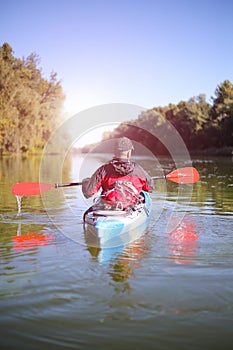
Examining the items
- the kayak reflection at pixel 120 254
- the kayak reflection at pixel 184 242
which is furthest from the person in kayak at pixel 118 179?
the kayak reflection at pixel 184 242

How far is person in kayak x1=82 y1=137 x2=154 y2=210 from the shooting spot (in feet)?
20.1

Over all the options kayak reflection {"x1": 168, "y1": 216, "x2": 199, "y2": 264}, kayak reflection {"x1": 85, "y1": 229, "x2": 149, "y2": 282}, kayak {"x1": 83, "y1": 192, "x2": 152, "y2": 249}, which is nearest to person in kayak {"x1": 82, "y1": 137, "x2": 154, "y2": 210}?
kayak {"x1": 83, "y1": 192, "x2": 152, "y2": 249}

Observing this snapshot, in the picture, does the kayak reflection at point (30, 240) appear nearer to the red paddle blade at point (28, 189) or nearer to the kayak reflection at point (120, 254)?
the kayak reflection at point (120, 254)

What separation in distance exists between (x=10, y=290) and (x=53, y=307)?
2.05 ft

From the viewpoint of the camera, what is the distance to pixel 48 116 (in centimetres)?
3709

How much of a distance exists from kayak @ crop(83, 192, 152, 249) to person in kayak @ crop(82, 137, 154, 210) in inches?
7.7

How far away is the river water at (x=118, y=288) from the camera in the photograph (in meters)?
3.16

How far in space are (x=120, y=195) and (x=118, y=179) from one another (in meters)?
0.25

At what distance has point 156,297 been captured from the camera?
3855mm

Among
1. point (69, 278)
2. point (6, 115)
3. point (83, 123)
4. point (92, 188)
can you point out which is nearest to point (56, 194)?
point (83, 123)

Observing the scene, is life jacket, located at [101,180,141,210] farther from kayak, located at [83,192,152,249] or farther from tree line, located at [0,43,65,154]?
tree line, located at [0,43,65,154]

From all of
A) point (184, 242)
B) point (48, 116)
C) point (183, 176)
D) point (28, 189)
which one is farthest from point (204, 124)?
point (184, 242)

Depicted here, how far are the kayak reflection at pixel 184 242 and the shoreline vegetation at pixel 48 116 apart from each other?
3988mm

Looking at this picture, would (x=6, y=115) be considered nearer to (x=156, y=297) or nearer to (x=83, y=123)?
(x=83, y=123)
